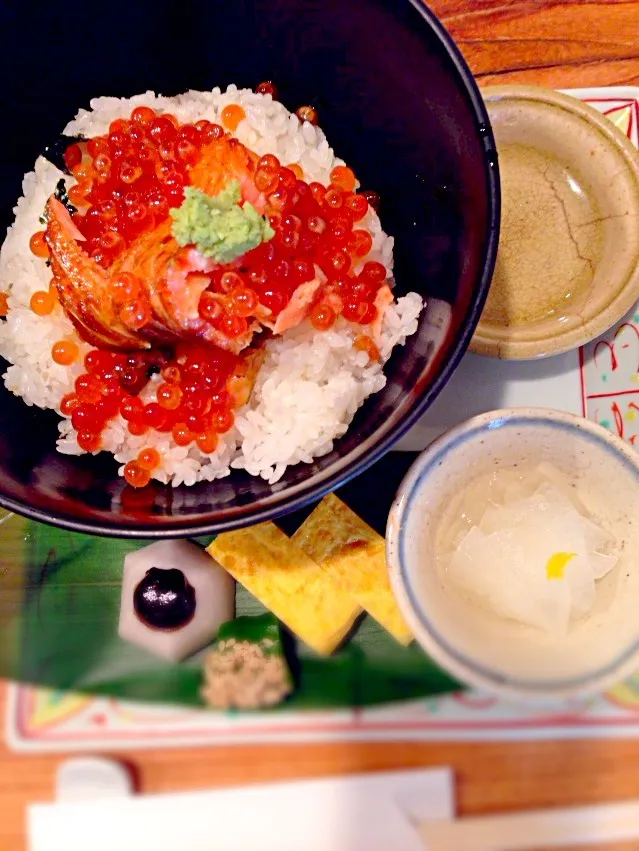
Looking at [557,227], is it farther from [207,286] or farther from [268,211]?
[207,286]

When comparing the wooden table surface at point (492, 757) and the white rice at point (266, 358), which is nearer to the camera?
the white rice at point (266, 358)

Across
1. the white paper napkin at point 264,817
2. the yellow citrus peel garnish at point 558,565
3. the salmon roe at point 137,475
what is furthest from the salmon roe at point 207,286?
the white paper napkin at point 264,817

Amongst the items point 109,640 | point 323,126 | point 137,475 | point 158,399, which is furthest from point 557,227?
point 109,640

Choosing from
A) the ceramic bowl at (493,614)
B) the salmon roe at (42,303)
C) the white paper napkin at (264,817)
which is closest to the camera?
the ceramic bowl at (493,614)

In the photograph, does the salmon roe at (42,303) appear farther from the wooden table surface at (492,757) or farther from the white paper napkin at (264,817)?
the white paper napkin at (264,817)

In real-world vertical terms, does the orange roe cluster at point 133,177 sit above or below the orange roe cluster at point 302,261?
above

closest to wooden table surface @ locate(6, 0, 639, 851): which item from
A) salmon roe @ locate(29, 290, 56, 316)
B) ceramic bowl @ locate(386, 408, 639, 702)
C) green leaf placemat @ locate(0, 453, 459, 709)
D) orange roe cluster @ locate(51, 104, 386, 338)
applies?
green leaf placemat @ locate(0, 453, 459, 709)

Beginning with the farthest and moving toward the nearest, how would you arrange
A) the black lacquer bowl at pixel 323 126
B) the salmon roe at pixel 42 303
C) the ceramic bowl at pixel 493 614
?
1. the salmon roe at pixel 42 303
2. the ceramic bowl at pixel 493 614
3. the black lacquer bowl at pixel 323 126
